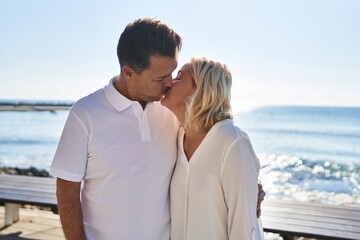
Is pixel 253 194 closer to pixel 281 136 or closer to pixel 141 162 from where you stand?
pixel 141 162

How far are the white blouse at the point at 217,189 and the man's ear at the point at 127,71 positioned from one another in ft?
1.48

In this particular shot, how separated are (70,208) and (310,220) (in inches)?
95.2

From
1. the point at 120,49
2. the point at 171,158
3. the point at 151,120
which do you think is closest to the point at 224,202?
the point at 171,158

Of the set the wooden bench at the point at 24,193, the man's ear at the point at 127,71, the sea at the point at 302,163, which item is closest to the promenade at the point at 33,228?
the wooden bench at the point at 24,193

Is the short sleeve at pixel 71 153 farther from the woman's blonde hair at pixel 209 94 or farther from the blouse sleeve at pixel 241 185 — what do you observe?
the blouse sleeve at pixel 241 185

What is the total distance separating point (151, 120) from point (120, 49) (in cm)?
37

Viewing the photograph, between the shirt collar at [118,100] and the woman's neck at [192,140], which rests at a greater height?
the shirt collar at [118,100]

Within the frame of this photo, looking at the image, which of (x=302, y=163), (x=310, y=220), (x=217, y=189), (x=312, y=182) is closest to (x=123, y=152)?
(x=217, y=189)

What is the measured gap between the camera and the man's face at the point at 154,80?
2.03 m

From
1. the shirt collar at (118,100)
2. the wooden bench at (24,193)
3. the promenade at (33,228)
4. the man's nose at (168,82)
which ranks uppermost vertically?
the man's nose at (168,82)

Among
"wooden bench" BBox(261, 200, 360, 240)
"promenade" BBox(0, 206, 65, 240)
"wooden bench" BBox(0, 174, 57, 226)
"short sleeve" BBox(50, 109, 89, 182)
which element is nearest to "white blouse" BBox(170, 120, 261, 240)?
"short sleeve" BBox(50, 109, 89, 182)

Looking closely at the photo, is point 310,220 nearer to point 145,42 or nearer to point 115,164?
point 115,164

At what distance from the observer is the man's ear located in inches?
81.5

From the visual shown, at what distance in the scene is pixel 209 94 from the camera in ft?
6.85
